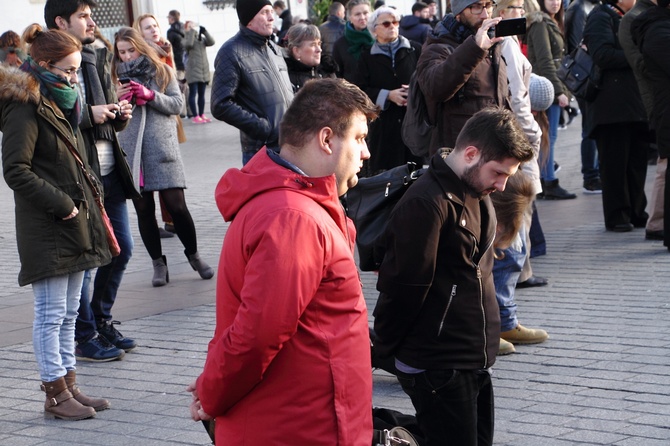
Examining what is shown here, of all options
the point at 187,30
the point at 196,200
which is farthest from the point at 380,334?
the point at 187,30

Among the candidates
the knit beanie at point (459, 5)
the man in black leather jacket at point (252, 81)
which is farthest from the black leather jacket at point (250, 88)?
the knit beanie at point (459, 5)

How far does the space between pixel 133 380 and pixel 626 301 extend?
3.20 m

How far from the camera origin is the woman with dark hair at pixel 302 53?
8.23m

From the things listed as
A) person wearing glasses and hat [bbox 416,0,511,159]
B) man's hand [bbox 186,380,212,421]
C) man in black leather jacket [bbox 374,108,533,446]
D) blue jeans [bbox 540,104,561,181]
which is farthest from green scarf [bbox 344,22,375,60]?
man's hand [bbox 186,380,212,421]

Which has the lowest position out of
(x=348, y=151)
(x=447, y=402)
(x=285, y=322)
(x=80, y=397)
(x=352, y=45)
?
(x=80, y=397)

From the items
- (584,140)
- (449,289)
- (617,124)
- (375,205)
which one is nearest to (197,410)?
(449,289)

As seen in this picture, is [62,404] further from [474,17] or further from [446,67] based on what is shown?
[474,17]

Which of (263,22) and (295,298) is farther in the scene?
(263,22)

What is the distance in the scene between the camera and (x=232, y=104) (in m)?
7.26

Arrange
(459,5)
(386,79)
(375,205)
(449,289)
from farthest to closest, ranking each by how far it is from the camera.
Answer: (386,79)
(459,5)
(375,205)
(449,289)

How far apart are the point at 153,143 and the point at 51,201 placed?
3.02 metres

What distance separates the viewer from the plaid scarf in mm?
5090

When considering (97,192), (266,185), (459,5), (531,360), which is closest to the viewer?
(266,185)

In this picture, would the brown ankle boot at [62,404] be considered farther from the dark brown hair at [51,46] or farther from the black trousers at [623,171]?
the black trousers at [623,171]
